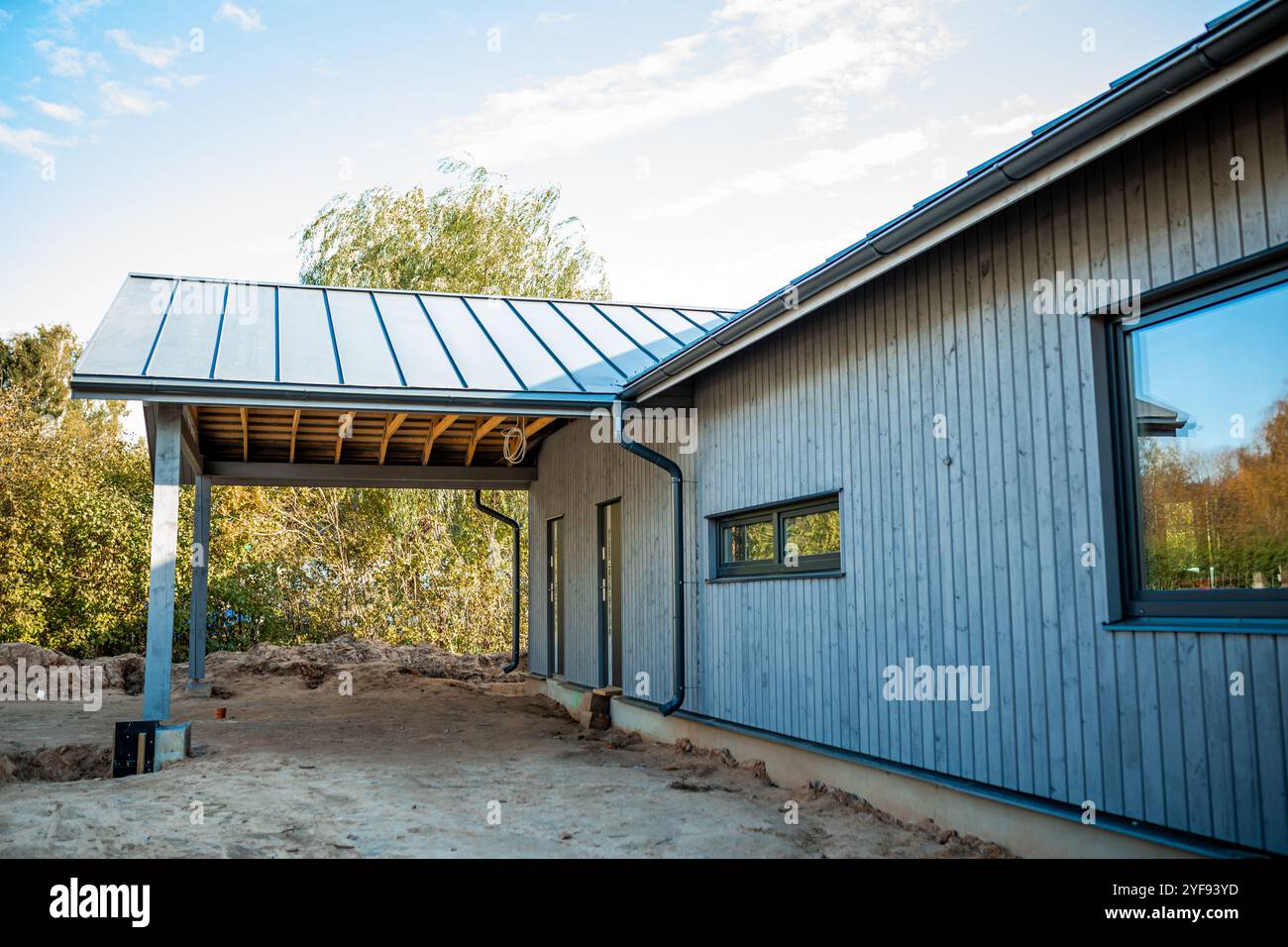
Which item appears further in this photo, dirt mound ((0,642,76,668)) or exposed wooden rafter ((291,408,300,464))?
dirt mound ((0,642,76,668))

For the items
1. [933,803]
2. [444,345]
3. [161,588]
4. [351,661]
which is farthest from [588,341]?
[351,661]

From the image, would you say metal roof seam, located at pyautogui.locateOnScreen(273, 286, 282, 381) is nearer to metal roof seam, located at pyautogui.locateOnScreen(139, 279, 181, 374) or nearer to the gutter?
metal roof seam, located at pyautogui.locateOnScreen(139, 279, 181, 374)

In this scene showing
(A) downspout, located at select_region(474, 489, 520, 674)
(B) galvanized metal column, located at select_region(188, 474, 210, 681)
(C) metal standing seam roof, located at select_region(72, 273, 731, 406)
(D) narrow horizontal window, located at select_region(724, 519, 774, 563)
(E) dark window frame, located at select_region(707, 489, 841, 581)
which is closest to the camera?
(E) dark window frame, located at select_region(707, 489, 841, 581)

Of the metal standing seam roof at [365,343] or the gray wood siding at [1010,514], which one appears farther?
the metal standing seam roof at [365,343]

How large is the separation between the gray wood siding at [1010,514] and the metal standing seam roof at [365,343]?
2.09m

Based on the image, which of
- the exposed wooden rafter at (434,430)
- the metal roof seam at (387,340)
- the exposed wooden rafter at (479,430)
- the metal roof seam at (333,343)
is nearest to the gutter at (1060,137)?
the metal roof seam at (387,340)

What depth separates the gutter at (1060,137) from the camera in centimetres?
281

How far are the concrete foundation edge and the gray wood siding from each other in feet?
0.40

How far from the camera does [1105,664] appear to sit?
3986 mm

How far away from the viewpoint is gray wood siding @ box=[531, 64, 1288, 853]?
11.4 feet

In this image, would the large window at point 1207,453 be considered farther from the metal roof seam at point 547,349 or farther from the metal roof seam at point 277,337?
the metal roof seam at point 277,337

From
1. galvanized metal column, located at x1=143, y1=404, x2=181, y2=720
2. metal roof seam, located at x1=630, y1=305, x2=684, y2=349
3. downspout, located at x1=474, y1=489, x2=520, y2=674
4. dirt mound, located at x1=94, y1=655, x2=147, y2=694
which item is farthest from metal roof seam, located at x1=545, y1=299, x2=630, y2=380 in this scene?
dirt mound, located at x1=94, y1=655, x2=147, y2=694

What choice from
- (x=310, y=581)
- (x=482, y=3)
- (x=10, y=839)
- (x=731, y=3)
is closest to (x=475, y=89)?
(x=482, y=3)

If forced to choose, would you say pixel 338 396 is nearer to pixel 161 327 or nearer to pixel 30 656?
pixel 161 327
